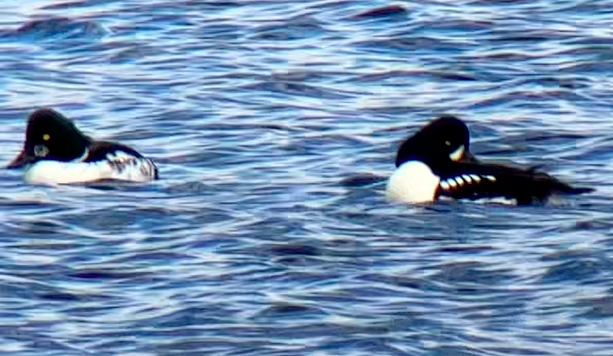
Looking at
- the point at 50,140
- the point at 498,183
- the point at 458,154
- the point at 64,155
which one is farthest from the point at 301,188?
the point at 50,140

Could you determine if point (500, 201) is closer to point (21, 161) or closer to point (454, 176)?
point (454, 176)

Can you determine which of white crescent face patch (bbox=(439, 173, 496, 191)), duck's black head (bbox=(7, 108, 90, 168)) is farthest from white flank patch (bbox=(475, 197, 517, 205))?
duck's black head (bbox=(7, 108, 90, 168))

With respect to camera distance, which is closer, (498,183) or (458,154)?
(498,183)

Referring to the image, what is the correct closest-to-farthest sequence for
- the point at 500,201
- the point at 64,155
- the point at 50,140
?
the point at 500,201, the point at 64,155, the point at 50,140

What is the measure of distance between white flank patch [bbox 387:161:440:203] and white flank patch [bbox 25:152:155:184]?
1.67 meters

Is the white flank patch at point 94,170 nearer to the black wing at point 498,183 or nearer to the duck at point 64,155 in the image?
the duck at point 64,155

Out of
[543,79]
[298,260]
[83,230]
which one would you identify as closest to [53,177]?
[83,230]

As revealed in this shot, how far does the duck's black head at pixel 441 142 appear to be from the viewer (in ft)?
49.7

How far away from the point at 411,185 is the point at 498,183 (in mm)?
552

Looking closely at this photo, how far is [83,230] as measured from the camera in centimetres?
1384

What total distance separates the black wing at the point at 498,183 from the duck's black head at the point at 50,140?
8.60 feet

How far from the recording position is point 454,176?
14914 millimetres

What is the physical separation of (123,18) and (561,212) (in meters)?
7.79

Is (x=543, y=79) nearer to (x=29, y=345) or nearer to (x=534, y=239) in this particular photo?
(x=534, y=239)
